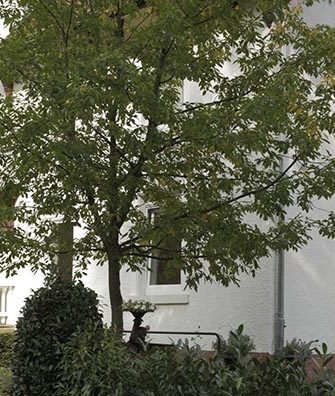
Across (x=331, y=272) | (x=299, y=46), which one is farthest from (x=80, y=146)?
(x=331, y=272)

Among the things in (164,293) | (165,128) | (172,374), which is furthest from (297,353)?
(164,293)

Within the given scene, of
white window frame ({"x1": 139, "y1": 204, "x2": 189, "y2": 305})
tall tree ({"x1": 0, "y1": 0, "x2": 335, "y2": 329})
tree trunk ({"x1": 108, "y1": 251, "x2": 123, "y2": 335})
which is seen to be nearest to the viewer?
tall tree ({"x1": 0, "y1": 0, "x2": 335, "y2": 329})


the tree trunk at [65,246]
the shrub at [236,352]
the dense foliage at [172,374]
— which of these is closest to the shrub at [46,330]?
the dense foliage at [172,374]

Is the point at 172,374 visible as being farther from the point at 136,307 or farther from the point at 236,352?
the point at 136,307

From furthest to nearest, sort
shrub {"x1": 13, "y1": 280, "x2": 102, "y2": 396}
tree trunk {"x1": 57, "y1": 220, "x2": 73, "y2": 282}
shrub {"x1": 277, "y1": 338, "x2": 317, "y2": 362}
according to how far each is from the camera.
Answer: tree trunk {"x1": 57, "y1": 220, "x2": 73, "y2": 282}, shrub {"x1": 13, "y1": 280, "x2": 102, "y2": 396}, shrub {"x1": 277, "y1": 338, "x2": 317, "y2": 362}

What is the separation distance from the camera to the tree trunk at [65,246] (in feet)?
34.0

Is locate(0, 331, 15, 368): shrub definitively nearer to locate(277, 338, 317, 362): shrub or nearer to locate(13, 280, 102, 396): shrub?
locate(13, 280, 102, 396): shrub

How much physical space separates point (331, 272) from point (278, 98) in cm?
554

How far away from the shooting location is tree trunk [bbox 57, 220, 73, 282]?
10352 mm

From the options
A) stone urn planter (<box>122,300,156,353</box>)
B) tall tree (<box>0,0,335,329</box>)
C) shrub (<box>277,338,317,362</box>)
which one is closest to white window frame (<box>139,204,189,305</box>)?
stone urn planter (<box>122,300,156,353</box>)

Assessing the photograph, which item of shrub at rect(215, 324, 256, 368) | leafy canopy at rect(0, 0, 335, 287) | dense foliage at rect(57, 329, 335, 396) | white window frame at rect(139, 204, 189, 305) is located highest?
leafy canopy at rect(0, 0, 335, 287)

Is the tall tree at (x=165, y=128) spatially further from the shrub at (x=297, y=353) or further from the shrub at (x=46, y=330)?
the shrub at (x=297, y=353)

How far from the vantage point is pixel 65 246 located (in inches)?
414

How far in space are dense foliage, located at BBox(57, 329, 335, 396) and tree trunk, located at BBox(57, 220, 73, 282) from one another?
2.72 meters
